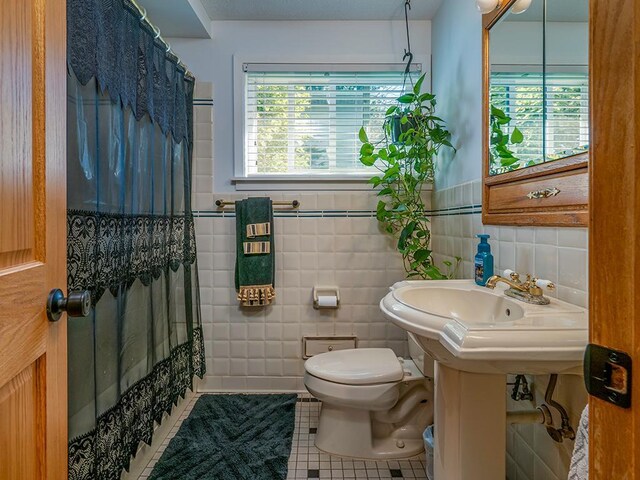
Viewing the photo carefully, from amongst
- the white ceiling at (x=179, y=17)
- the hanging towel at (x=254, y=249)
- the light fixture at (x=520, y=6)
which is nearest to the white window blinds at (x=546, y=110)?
the light fixture at (x=520, y=6)

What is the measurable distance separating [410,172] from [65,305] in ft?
5.83

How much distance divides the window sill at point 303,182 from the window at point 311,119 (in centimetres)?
5

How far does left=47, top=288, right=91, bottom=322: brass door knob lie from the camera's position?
0.69 meters

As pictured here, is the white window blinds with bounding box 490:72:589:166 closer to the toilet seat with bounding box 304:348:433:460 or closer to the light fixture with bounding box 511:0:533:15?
the light fixture with bounding box 511:0:533:15

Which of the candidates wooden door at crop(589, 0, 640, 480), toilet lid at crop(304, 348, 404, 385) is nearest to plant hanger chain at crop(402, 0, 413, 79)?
toilet lid at crop(304, 348, 404, 385)

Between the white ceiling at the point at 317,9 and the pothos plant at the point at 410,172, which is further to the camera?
the white ceiling at the point at 317,9

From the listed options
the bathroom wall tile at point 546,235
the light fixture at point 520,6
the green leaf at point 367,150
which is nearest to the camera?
the bathroom wall tile at point 546,235

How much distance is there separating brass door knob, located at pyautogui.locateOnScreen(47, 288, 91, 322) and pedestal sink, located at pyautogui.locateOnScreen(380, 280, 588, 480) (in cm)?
72

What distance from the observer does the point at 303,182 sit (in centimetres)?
227

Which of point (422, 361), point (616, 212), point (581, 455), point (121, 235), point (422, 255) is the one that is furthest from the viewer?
point (422, 255)

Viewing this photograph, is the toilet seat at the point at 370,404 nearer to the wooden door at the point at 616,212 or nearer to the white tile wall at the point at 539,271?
the white tile wall at the point at 539,271

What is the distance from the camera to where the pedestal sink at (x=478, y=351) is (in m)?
0.82

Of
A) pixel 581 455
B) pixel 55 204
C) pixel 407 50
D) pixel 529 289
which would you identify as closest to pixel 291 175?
pixel 407 50

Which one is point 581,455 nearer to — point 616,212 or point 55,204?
point 616,212
